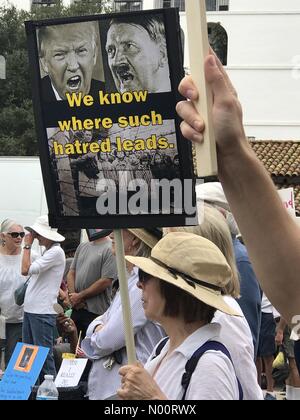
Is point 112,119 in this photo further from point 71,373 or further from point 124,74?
point 71,373

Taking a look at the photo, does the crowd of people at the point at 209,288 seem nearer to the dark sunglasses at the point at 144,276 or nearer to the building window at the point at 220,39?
the dark sunglasses at the point at 144,276

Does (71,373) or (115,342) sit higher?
(115,342)

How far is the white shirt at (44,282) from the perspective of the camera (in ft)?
24.1

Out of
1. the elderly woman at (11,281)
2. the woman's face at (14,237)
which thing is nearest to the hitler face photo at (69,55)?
the elderly woman at (11,281)

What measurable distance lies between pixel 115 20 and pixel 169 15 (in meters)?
0.16

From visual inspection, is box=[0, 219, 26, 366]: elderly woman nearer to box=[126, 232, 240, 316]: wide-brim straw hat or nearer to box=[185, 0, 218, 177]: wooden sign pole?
box=[126, 232, 240, 316]: wide-brim straw hat

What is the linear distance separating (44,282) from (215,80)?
19.9 feet

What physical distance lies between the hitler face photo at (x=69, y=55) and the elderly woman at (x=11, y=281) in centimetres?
573

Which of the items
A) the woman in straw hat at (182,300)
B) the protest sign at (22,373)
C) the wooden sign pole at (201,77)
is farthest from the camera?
the protest sign at (22,373)

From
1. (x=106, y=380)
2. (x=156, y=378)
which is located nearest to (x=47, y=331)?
(x=106, y=380)

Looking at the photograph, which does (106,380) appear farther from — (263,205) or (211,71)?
(211,71)

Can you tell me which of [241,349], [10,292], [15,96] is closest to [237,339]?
[241,349]

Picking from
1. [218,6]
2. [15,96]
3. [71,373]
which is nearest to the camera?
Result: [71,373]

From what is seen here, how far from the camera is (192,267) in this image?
265 centimetres
